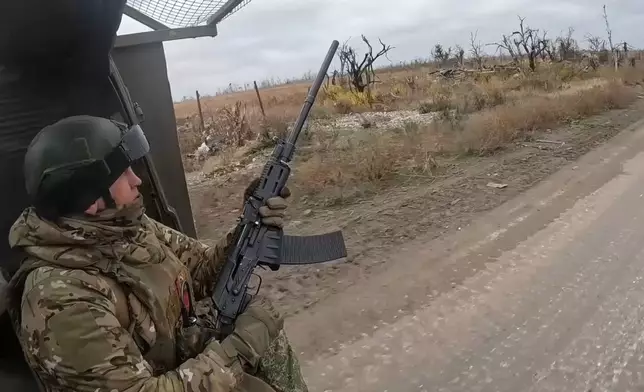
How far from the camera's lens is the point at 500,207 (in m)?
6.77

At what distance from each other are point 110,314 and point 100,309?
3 centimetres

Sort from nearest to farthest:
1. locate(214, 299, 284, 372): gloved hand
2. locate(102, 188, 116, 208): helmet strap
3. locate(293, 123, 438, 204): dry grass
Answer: locate(102, 188, 116, 208): helmet strap
locate(214, 299, 284, 372): gloved hand
locate(293, 123, 438, 204): dry grass

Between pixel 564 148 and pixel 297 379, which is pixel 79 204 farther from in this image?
pixel 564 148

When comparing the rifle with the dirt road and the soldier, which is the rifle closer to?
the soldier

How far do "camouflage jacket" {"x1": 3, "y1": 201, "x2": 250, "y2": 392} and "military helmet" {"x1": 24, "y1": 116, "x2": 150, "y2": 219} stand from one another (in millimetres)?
58

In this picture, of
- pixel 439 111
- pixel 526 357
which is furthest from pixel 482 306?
pixel 439 111

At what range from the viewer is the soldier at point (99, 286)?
1655mm

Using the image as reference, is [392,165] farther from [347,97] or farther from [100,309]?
[347,97]

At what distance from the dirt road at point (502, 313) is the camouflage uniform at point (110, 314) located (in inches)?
72.3

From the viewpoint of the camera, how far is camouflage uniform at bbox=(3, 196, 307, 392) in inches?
65.0

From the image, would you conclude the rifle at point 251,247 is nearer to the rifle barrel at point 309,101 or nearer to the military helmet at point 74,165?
the rifle barrel at point 309,101

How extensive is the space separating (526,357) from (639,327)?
2.63ft

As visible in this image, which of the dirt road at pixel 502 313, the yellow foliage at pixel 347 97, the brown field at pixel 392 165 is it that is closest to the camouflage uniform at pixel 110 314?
the dirt road at pixel 502 313

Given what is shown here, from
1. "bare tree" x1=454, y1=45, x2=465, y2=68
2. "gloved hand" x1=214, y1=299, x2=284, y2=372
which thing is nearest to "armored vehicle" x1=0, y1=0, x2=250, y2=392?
"gloved hand" x1=214, y1=299, x2=284, y2=372
